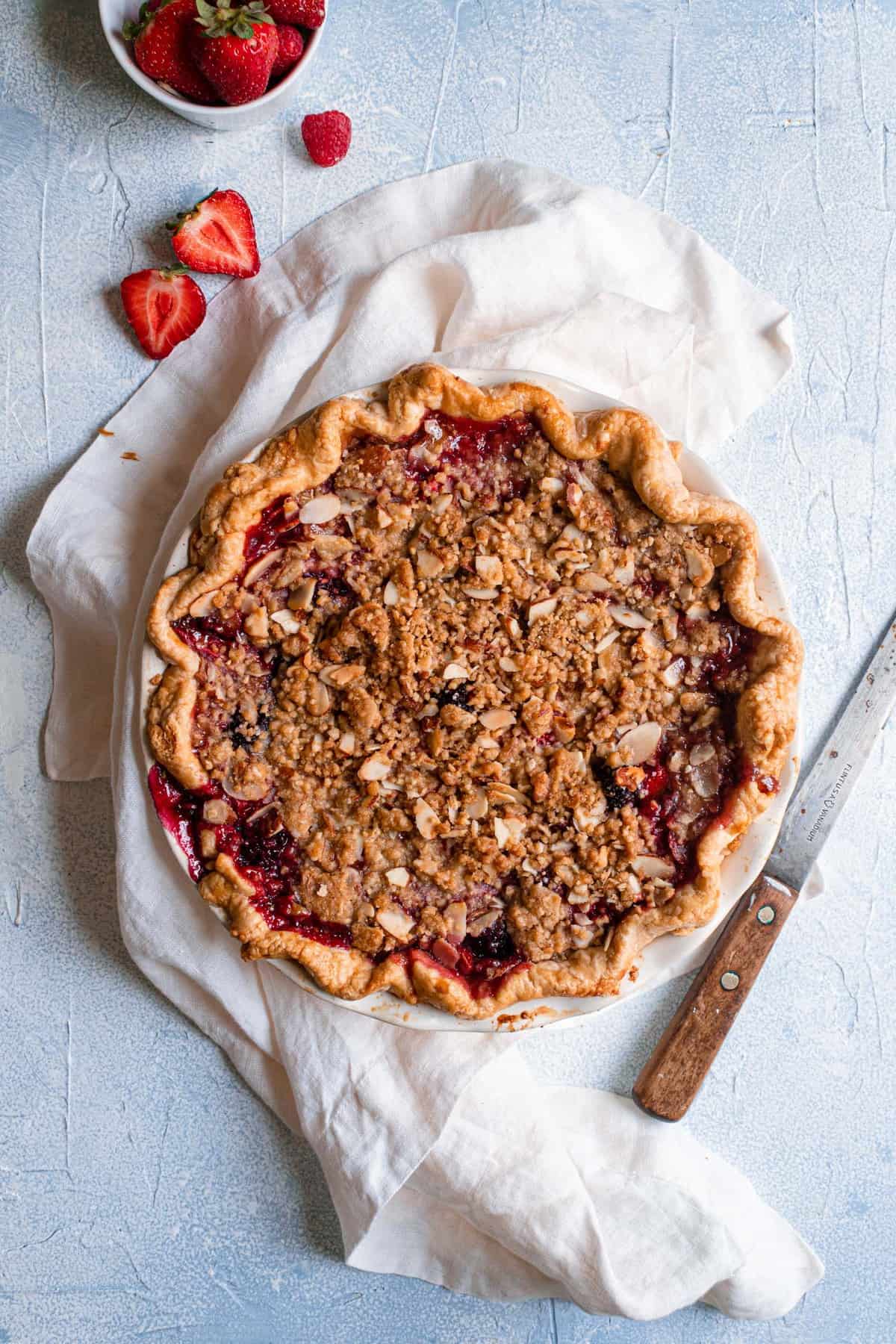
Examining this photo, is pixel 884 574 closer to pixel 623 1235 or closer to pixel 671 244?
pixel 671 244

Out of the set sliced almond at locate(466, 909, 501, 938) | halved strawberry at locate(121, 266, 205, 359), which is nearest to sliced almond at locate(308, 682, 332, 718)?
sliced almond at locate(466, 909, 501, 938)

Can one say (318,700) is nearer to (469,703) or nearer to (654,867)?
(469,703)

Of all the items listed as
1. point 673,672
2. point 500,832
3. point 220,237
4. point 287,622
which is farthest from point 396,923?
point 220,237

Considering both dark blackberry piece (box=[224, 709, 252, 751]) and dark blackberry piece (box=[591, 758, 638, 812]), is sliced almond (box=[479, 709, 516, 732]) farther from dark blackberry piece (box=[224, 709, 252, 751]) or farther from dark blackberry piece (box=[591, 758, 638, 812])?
dark blackberry piece (box=[224, 709, 252, 751])

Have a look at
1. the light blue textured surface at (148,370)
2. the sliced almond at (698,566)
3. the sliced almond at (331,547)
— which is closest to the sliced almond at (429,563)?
the sliced almond at (331,547)

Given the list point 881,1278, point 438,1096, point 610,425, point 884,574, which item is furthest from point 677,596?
point 881,1278

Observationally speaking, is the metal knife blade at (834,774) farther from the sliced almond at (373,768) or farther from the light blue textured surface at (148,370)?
the sliced almond at (373,768)
